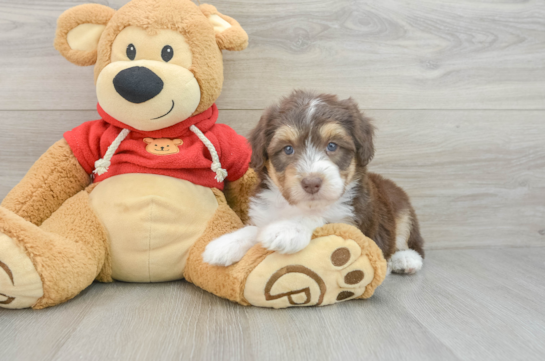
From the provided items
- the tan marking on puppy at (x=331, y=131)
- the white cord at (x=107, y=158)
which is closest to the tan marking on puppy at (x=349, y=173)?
the tan marking on puppy at (x=331, y=131)

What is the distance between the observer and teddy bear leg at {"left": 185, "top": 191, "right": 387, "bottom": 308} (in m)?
1.58

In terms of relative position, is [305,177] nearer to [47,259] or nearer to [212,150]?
[212,150]

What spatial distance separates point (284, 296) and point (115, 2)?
6.00 feet

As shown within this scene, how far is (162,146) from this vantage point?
1977 mm

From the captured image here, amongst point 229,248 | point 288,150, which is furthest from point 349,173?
point 229,248

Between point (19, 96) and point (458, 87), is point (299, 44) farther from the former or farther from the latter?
point (19, 96)

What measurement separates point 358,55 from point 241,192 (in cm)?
111

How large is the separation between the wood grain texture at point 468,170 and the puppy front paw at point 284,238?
106 centimetres

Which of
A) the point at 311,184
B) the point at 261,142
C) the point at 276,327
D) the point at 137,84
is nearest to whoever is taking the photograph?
the point at 276,327

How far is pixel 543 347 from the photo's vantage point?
55.1 inches

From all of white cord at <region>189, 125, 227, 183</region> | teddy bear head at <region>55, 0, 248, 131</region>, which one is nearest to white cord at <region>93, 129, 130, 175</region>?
teddy bear head at <region>55, 0, 248, 131</region>

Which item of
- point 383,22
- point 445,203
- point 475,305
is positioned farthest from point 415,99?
point 475,305

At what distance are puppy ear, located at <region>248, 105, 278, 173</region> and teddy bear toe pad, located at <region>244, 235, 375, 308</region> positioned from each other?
44 cm

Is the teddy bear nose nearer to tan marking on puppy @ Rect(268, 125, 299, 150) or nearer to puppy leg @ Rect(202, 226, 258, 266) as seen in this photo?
tan marking on puppy @ Rect(268, 125, 299, 150)
